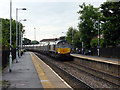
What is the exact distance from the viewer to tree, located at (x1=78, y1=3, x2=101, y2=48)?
150 feet

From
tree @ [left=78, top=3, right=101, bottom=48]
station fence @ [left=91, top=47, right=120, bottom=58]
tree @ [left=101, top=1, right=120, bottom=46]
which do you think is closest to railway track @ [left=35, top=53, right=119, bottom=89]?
tree @ [left=101, top=1, right=120, bottom=46]

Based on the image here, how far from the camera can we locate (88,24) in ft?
149

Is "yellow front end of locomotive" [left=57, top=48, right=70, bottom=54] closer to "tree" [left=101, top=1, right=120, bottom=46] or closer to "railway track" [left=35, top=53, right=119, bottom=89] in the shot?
"tree" [left=101, top=1, right=120, bottom=46]

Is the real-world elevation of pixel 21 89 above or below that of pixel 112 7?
below

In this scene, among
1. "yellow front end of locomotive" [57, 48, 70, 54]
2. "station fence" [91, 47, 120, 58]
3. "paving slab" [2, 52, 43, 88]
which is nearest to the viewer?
"paving slab" [2, 52, 43, 88]

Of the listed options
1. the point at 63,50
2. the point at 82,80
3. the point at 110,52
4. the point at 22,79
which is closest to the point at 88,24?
the point at 110,52

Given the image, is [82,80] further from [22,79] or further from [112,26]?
[112,26]

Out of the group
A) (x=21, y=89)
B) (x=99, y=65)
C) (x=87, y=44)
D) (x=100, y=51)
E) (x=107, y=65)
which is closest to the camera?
(x=21, y=89)

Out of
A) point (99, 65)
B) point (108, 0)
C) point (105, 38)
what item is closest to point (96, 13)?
point (108, 0)

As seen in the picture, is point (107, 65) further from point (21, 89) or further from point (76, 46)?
point (76, 46)

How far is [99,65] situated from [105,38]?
767 centimetres

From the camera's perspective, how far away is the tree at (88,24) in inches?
1794

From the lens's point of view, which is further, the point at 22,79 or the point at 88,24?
the point at 88,24

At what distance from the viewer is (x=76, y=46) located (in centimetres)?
5466
